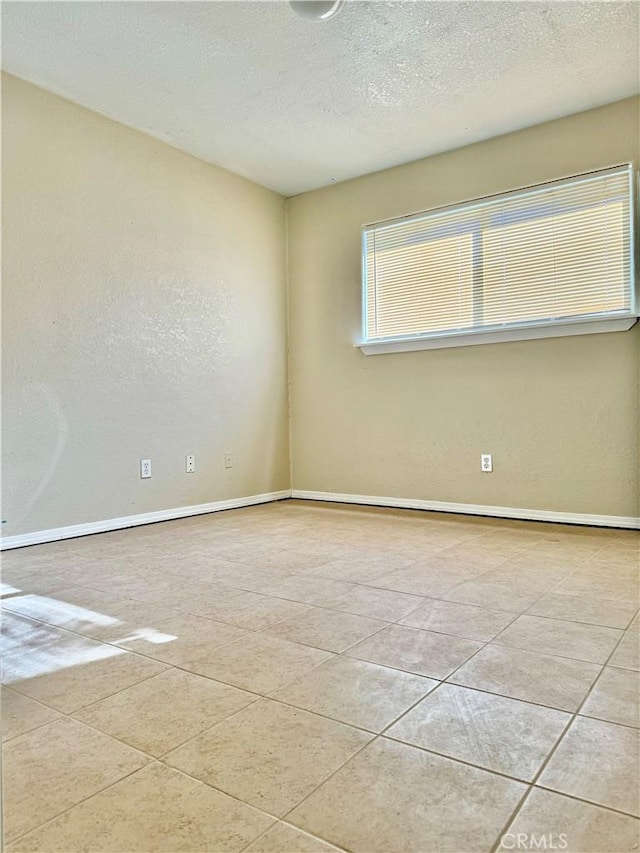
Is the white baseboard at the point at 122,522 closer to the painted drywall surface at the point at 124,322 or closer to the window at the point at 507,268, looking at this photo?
the painted drywall surface at the point at 124,322

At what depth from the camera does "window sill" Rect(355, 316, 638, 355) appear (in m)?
3.01

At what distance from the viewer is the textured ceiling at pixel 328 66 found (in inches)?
92.0

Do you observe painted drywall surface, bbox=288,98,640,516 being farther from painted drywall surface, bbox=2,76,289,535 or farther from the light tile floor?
the light tile floor

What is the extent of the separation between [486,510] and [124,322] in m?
2.34

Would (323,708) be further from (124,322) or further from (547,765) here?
(124,322)

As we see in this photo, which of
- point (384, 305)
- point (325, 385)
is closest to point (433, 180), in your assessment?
point (384, 305)

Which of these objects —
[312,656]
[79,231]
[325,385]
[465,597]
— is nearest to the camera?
[312,656]

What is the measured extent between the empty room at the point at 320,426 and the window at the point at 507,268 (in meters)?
0.02

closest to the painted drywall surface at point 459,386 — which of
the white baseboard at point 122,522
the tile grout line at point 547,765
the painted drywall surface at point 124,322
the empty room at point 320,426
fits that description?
the empty room at point 320,426

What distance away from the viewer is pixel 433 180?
3.63m

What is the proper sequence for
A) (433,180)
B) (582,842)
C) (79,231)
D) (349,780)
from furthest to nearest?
(433,180) < (79,231) < (349,780) < (582,842)

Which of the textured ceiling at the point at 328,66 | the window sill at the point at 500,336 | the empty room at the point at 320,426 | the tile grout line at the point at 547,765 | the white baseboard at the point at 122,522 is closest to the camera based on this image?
the tile grout line at the point at 547,765

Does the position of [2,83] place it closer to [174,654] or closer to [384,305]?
[384,305]

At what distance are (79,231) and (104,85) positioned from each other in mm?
704
